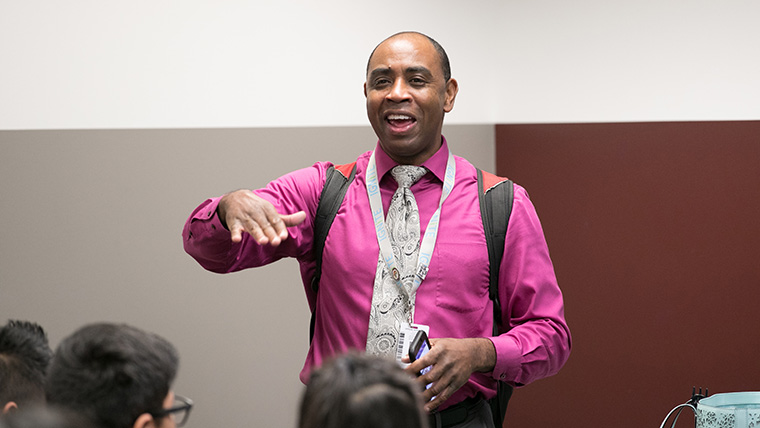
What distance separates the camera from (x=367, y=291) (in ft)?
6.56

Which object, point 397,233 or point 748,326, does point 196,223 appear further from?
point 748,326

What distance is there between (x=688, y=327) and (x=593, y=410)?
1.95 feet

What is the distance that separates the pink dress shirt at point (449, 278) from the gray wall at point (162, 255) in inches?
34.1

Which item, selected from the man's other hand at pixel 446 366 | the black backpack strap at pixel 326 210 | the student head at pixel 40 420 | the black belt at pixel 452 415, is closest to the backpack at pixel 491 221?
the black backpack strap at pixel 326 210

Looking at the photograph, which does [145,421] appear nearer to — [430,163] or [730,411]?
[430,163]

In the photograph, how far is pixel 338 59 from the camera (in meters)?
3.40

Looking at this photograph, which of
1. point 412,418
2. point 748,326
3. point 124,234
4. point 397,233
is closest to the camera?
point 412,418

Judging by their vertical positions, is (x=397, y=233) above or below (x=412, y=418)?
above

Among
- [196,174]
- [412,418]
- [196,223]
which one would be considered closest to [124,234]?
[196,174]

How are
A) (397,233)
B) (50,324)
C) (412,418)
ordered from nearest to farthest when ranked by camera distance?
(412,418) → (397,233) → (50,324)

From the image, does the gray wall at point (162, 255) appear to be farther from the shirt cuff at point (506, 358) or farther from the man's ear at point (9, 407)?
the shirt cuff at point (506, 358)

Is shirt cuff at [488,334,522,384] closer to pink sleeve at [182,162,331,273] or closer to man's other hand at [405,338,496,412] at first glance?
man's other hand at [405,338,496,412]

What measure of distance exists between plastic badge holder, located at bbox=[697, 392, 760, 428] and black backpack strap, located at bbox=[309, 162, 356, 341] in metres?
1.12

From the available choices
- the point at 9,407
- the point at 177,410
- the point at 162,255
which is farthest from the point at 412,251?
the point at 162,255
